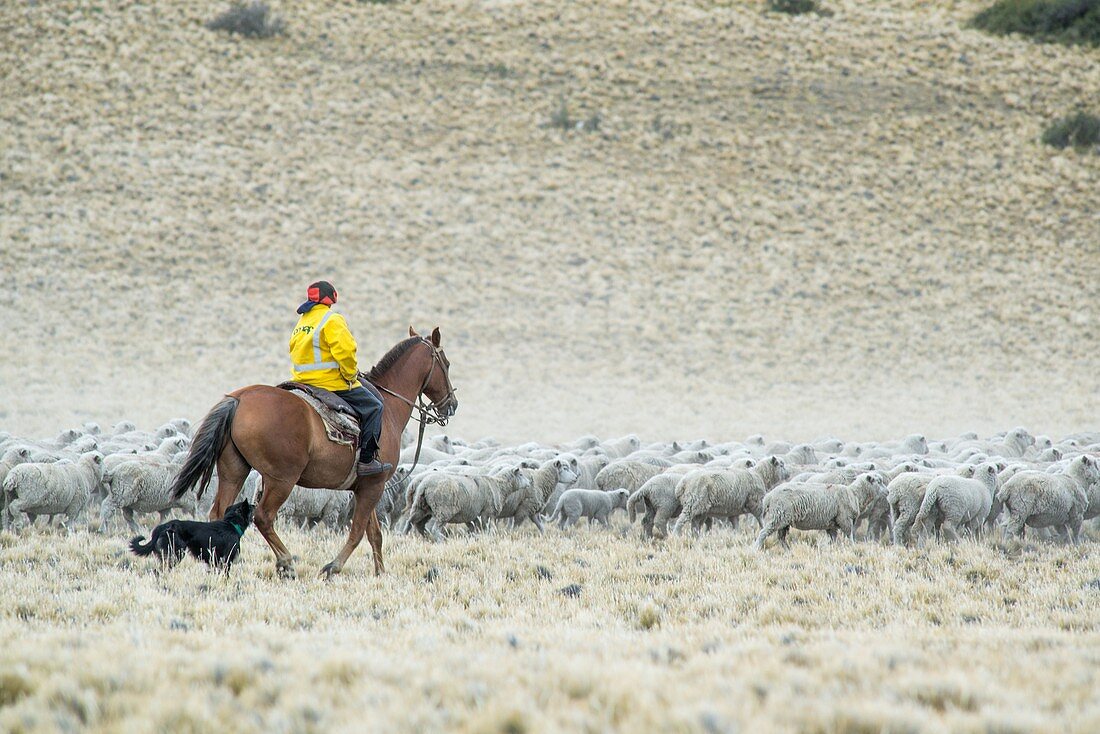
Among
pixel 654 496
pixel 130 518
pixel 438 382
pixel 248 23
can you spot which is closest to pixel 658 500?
pixel 654 496

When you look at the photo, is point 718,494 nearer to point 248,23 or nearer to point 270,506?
point 270,506

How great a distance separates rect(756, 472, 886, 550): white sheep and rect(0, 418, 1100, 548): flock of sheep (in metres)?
0.02

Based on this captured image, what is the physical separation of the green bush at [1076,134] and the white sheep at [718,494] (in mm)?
44400

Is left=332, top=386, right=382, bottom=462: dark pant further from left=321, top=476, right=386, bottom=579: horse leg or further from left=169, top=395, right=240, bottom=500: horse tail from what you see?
left=169, top=395, right=240, bottom=500: horse tail

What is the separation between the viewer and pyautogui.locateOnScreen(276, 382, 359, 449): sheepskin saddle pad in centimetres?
839

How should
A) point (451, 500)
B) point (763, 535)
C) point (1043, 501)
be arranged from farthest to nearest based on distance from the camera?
point (451, 500) → point (1043, 501) → point (763, 535)

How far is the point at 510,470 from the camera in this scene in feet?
40.0

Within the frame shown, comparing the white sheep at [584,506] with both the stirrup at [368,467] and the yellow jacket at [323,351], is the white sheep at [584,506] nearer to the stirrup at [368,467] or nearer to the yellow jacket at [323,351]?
the stirrup at [368,467]

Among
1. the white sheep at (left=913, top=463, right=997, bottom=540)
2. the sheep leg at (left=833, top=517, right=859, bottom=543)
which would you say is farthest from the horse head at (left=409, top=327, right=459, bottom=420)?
the white sheep at (left=913, top=463, right=997, bottom=540)

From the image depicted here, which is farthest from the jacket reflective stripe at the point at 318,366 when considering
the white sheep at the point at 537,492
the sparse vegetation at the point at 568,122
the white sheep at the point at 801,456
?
the sparse vegetation at the point at 568,122

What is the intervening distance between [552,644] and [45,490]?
24.6ft

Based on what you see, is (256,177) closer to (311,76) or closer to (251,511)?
(311,76)

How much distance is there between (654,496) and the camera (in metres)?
12.2

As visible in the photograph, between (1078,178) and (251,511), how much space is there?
48925 mm
